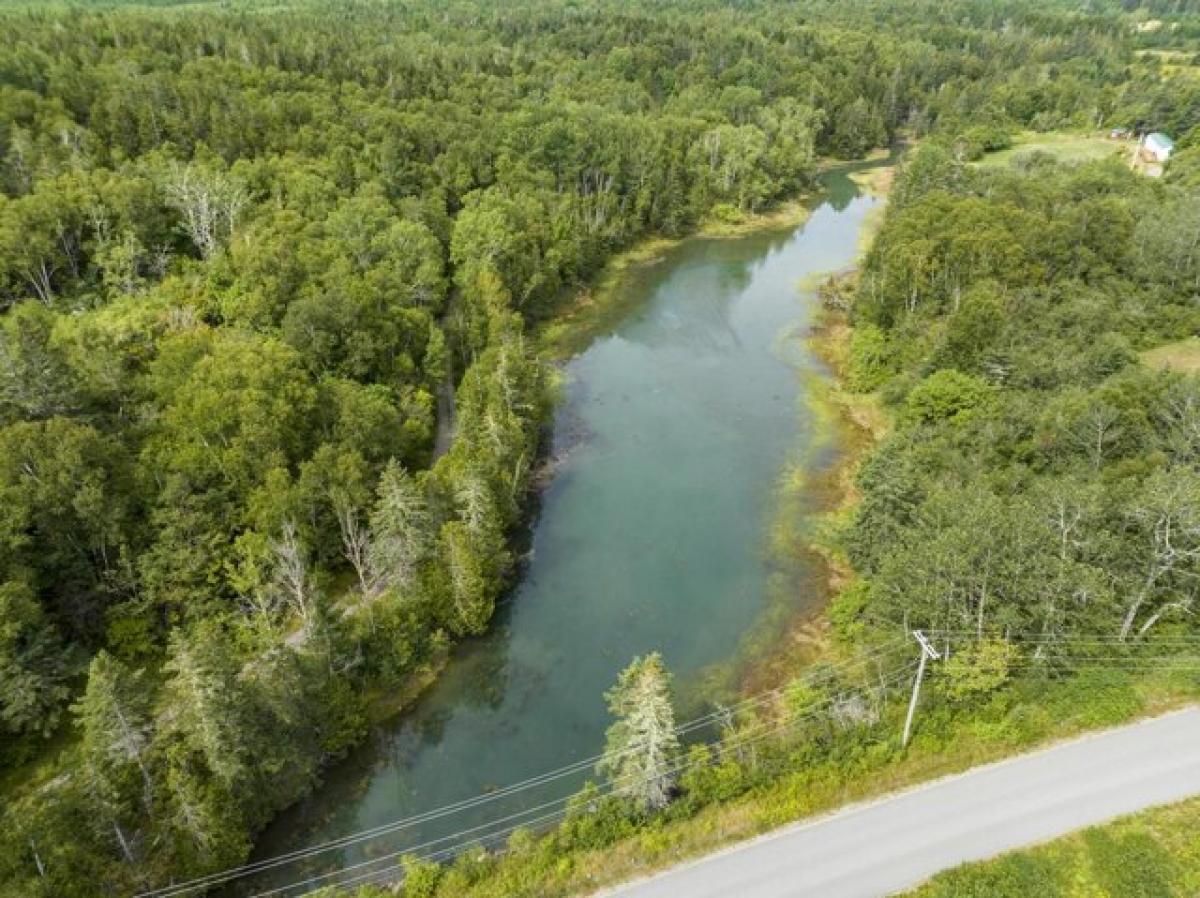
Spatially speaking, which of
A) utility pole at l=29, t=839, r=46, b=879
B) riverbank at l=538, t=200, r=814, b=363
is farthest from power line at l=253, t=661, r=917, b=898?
riverbank at l=538, t=200, r=814, b=363

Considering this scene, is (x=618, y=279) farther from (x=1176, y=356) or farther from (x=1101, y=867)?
(x=1101, y=867)

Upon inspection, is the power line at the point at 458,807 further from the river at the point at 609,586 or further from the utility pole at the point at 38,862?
the utility pole at the point at 38,862

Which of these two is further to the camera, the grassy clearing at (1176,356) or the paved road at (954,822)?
the grassy clearing at (1176,356)

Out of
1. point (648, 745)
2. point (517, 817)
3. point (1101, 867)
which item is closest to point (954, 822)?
point (1101, 867)

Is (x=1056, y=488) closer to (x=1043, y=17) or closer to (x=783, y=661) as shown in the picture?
(x=783, y=661)

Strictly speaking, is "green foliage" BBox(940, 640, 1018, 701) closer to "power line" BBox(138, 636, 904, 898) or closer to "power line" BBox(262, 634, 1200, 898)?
"power line" BBox(262, 634, 1200, 898)

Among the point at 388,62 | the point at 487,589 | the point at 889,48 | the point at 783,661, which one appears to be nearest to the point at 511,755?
the point at 487,589

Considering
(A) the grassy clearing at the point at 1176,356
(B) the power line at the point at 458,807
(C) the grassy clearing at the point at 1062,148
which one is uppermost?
(C) the grassy clearing at the point at 1062,148

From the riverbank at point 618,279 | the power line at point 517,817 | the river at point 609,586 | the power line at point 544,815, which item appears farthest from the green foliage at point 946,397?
the riverbank at point 618,279
